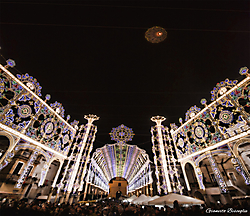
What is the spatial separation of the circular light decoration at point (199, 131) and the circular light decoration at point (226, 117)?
194 centimetres

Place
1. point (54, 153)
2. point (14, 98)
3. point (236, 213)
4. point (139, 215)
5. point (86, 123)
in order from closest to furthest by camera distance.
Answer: point (236, 213) < point (139, 215) < point (14, 98) < point (54, 153) < point (86, 123)

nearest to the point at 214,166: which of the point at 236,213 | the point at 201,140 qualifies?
the point at 201,140

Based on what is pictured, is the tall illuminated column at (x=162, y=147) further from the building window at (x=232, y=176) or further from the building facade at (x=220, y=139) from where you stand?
the building window at (x=232, y=176)

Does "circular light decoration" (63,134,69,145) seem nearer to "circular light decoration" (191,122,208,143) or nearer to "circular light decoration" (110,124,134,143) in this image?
"circular light decoration" (110,124,134,143)

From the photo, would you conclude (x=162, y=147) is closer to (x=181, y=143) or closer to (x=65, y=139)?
(x=181, y=143)

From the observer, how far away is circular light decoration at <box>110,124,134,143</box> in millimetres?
17625

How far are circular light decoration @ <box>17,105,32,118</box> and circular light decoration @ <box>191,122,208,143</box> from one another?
18.1 metres

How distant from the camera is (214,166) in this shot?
11.0 meters

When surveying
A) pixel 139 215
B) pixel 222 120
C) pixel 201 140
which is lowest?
pixel 139 215

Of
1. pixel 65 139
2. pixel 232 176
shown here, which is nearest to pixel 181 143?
pixel 232 176

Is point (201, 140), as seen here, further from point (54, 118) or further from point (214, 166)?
point (54, 118)

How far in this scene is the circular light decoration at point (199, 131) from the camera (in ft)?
40.3

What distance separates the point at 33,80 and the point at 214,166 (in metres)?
19.6

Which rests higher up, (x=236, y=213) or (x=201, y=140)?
(x=201, y=140)
